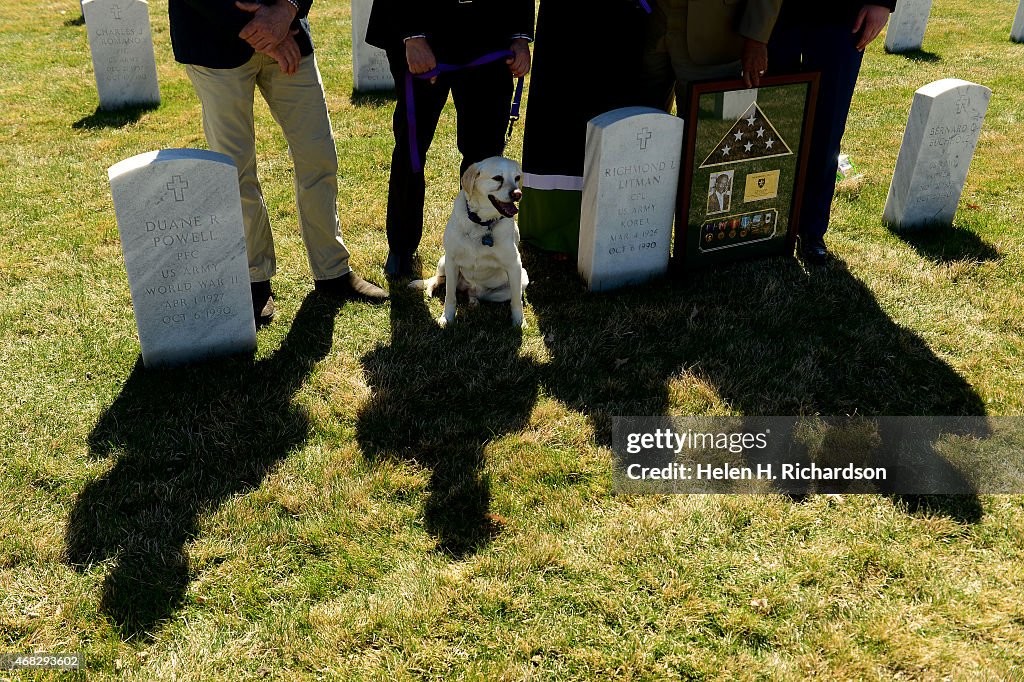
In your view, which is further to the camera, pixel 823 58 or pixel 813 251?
pixel 813 251

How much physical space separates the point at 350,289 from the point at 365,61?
4.62 meters

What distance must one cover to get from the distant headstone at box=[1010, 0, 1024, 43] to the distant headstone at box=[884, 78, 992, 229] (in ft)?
23.3

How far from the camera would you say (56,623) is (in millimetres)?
2594

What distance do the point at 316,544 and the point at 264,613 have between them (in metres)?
0.33

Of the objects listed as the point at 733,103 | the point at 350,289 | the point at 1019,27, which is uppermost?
the point at 733,103

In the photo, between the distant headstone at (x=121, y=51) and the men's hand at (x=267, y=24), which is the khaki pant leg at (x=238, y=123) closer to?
the men's hand at (x=267, y=24)

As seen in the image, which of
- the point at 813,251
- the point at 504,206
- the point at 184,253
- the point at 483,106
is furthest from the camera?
the point at 813,251

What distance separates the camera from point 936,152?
5203 millimetres

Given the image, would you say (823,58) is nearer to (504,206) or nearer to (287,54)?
(504,206)

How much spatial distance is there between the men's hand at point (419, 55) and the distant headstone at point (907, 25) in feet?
27.5

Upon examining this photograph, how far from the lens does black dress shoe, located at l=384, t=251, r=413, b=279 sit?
4941 mm

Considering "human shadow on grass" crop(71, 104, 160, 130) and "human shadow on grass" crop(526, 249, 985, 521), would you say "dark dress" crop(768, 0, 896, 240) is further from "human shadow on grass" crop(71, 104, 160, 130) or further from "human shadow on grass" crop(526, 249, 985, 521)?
"human shadow on grass" crop(71, 104, 160, 130)

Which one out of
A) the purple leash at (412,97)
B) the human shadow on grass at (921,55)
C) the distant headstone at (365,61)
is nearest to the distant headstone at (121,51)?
the distant headstone at (365,61)

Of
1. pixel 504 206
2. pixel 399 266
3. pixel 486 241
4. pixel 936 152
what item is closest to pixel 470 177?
pixel 504 206
